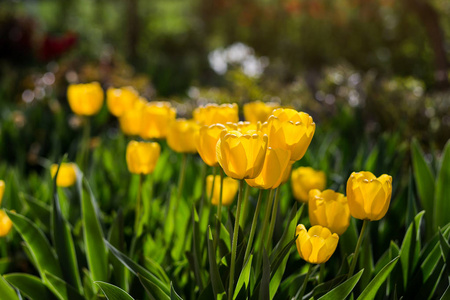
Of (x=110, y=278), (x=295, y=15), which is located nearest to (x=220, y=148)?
(x=110, y=278)

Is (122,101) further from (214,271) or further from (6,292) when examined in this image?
(214,271)

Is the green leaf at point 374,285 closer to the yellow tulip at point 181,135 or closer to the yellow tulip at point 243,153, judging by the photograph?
the yellow tulip at point 243,153

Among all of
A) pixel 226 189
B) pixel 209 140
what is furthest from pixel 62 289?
pixel 209 140

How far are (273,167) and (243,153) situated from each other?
2.5 inches

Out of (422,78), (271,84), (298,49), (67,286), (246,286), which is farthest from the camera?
(298,49)

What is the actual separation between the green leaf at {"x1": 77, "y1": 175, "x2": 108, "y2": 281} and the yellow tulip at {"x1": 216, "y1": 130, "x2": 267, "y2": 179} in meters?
0.63

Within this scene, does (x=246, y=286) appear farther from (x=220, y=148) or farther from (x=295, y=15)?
(x=295, y=15)

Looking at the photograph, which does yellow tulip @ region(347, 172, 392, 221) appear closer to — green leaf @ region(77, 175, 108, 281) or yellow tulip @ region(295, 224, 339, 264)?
yellow tulip @ region(295, 224, 339, 264)

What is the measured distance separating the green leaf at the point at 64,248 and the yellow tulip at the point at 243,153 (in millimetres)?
658

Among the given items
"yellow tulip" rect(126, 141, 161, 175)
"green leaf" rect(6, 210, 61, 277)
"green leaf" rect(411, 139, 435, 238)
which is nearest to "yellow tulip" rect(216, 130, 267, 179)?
"yellow tulip" rect(126, 141, 161, 175)

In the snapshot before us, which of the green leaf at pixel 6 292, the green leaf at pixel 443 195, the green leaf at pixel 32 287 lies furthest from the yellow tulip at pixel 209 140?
the green leaf at pixel 443 195

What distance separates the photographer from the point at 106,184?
84.5 inches

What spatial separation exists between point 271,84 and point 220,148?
329 centimetres

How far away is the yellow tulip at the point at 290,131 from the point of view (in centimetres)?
92
